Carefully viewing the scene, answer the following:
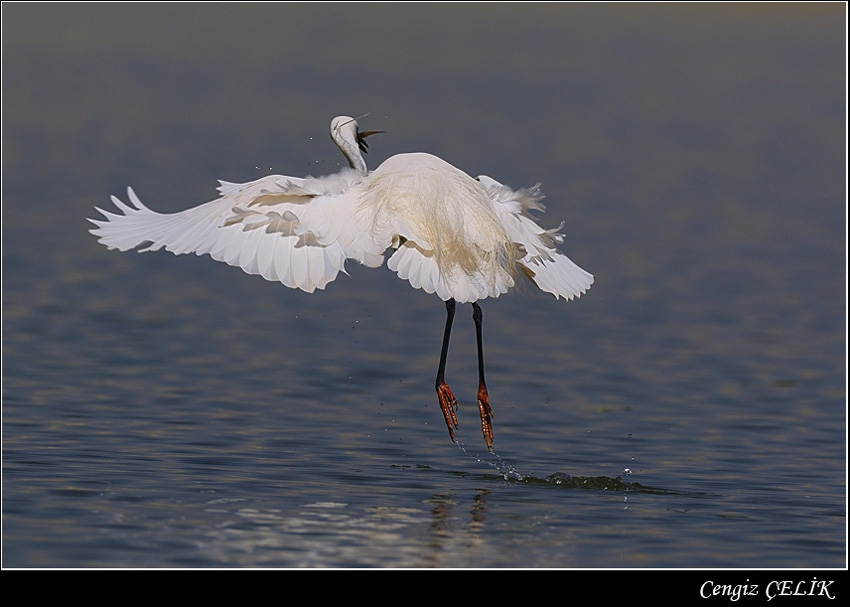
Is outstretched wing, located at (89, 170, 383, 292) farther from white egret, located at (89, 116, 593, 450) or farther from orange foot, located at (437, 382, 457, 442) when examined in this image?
orange foot, located at (437, 382, 457, 442)

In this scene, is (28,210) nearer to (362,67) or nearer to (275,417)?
(275,417)

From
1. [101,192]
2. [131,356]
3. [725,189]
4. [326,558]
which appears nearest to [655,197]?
[725,189]

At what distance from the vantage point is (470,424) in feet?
42.9

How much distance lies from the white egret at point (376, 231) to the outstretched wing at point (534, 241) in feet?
0.03

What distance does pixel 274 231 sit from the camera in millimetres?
10211

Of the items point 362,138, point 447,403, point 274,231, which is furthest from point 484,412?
point 362,138

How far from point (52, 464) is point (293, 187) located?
7.74 feet

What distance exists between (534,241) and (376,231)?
1279 mm

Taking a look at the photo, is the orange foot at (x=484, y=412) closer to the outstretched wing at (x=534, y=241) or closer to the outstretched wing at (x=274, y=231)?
the outstretched wing at (x=534, y=241)

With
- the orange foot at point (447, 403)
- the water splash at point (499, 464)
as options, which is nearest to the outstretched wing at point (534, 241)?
the orange foot at point (447, 403)

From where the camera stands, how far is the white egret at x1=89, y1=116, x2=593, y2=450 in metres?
9.98

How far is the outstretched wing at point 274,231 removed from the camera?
10039mm

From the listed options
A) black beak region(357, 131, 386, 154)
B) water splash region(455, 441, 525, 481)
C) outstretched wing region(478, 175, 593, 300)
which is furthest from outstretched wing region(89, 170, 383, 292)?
water splash region(455, 441, 525, 481)

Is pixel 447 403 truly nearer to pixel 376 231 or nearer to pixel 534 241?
pixel 534 241
